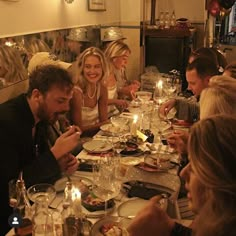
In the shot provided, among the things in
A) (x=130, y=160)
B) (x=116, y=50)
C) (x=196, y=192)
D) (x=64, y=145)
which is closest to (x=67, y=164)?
(x=64, y=145)

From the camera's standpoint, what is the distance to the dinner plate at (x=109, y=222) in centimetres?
123

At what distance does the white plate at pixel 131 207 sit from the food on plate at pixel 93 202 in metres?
0.05

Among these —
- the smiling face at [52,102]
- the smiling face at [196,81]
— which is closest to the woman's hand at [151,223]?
the smiling face at [52,102]

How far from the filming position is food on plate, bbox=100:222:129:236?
1.21 meters

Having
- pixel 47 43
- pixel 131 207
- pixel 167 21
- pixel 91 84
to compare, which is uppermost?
pixel 167 21

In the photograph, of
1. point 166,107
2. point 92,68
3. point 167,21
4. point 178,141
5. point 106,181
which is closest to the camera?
point 106,181

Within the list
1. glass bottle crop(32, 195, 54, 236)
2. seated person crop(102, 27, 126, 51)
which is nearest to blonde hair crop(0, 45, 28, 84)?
glass bottle crop(32, 195, 54, 236)

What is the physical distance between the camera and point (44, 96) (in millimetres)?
1882

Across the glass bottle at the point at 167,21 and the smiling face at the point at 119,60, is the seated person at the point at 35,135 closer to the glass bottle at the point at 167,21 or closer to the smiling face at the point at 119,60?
the smiling face at the point at 119,60

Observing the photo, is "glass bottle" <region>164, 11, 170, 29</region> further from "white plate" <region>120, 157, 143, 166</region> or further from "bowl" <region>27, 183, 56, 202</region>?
"bowl" <region>27, 183, 56, 202</region>

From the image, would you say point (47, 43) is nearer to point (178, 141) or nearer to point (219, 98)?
point (178, 141)

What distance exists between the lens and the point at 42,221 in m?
1.26

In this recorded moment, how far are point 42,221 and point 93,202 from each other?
0.77 ft

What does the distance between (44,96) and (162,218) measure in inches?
39.3
